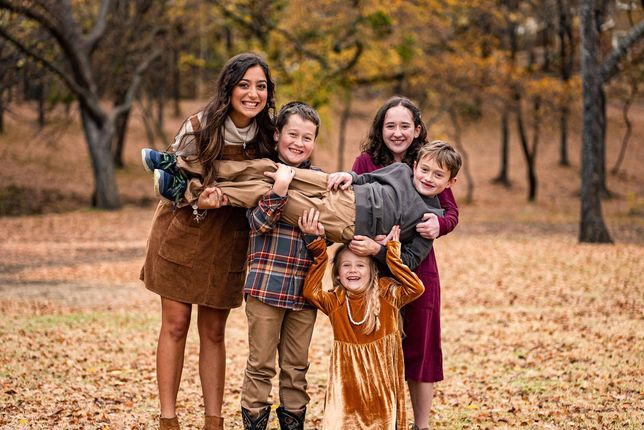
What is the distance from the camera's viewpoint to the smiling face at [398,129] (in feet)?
14.9

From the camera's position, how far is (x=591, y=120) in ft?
50.2

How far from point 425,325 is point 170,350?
147cm

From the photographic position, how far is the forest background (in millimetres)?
6195

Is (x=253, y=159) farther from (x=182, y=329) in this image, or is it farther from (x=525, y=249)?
(x=525, y=249)

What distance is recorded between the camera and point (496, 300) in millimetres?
10836

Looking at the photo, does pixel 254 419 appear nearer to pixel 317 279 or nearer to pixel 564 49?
pixel 317 279

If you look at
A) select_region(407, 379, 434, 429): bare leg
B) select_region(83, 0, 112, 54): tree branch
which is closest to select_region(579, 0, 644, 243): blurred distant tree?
select_region(407, 379, 434, 429): bare leg

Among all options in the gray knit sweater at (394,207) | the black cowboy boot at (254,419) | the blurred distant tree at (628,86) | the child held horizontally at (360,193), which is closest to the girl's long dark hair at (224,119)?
the child held horizontally at (360,193)

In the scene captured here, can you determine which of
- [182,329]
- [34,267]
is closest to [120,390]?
[182,329]

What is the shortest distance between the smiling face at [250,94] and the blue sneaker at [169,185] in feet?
1.67

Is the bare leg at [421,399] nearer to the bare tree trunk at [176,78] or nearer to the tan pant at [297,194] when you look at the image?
the tan pant at [297,194]

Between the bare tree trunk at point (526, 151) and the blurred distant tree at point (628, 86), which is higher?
the blurred distant tree at point (628, 86)

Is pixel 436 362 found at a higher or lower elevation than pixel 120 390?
higher

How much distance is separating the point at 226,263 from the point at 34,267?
10335 millimetres
